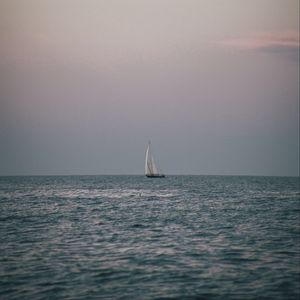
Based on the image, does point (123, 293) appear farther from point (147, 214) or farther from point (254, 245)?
point (147, 214)

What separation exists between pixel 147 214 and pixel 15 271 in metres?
31.3

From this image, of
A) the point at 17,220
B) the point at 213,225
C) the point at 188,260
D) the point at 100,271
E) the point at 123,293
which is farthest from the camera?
the point at 17,220

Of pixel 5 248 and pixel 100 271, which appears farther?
pixel 5 248

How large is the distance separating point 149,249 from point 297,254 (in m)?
9.61

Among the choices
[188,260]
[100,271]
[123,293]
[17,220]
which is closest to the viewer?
[123,293]

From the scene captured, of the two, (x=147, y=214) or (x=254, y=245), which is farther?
(x=147, y=214)

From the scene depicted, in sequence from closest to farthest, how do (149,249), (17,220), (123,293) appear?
(123,293) < (149,249) < (17,220)

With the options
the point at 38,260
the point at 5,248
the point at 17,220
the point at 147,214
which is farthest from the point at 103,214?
the point at 38,260

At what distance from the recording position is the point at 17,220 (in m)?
50.0

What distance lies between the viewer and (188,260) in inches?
1118

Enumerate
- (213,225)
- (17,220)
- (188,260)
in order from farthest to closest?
(17,220) → (213,225) → (188,260)

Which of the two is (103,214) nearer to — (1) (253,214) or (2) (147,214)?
(2) (147,214)

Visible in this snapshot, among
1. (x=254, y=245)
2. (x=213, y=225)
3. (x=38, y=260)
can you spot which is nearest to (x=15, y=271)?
(x=38, y=260)

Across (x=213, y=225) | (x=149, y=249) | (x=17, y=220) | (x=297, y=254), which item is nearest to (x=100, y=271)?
(x=149, y=249)
